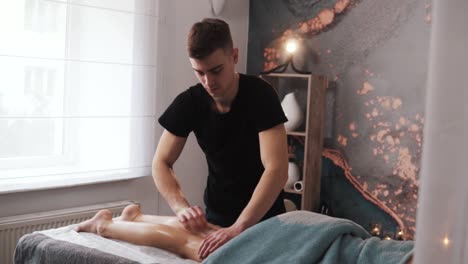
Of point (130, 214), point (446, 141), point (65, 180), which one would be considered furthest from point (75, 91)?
point (446, 141)

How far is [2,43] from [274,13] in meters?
1.76

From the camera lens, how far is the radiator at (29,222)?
2.49 meters

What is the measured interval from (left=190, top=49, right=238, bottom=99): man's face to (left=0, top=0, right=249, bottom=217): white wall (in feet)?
4.26

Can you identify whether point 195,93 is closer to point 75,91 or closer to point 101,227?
point 101,227

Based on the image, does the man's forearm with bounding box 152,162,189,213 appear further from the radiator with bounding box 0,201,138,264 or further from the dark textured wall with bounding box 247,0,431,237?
the dark textured wall with bounding box 247,0,431,237

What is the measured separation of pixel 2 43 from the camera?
247cm

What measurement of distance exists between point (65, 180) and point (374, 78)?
178cm

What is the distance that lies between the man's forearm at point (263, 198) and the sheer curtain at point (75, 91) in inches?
50.9

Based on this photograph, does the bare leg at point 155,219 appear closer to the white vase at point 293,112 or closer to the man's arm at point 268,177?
the man's arm at point 268,177

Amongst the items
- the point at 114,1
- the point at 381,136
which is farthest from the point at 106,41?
the point at 381,136

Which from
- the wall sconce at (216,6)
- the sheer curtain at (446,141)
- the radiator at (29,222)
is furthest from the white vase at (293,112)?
the sheer curtain at (446,141)

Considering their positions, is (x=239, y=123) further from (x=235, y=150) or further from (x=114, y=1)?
(x=114, y=1)

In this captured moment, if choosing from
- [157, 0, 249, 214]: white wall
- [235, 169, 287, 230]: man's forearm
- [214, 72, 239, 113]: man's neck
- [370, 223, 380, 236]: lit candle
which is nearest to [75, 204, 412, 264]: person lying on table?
[235, 169, 287, 230]: man's forearm

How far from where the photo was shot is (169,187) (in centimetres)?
196
